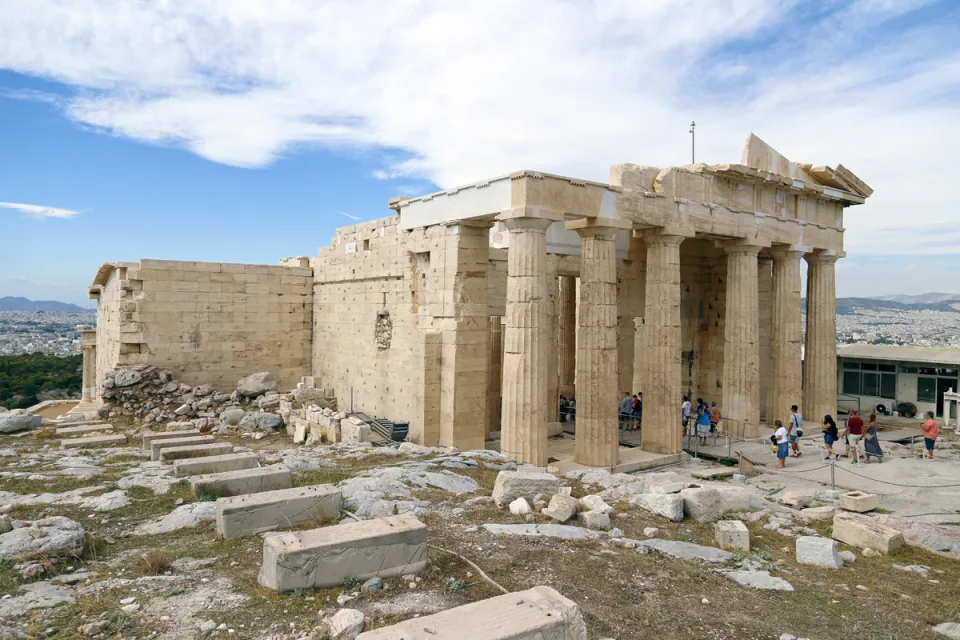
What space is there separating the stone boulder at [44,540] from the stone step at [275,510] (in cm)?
137

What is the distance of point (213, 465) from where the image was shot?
10.1 m

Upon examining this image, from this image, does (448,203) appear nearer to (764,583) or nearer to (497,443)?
(497,443)

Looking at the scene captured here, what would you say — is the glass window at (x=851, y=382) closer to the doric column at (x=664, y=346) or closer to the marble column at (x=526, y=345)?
the doric column at (x=664, y=346)

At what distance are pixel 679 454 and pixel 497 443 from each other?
5119mm

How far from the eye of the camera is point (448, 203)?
→ 53.6ft

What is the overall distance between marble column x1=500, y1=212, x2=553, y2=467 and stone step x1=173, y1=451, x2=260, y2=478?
20.2 feet

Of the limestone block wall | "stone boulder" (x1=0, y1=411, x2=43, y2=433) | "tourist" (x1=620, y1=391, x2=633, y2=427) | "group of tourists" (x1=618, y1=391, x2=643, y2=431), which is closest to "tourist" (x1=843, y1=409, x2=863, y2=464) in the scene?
"group of tourists" (x1=618, y1=391, x2=643, y2=431)

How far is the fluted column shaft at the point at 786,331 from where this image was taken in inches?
852

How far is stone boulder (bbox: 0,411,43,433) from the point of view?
50.0 ft

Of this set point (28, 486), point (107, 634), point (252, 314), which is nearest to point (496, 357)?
point (252, 314)

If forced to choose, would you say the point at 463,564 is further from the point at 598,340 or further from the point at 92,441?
the point at 92,441

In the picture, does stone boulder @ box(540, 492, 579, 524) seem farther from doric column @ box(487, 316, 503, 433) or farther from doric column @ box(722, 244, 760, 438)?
doric column @ box(722, 244, 760, 438)

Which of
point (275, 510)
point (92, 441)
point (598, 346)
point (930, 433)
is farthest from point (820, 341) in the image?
point (92, 441)

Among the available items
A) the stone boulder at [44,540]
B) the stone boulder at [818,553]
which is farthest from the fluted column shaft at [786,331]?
the stone boulder at [44,540]
